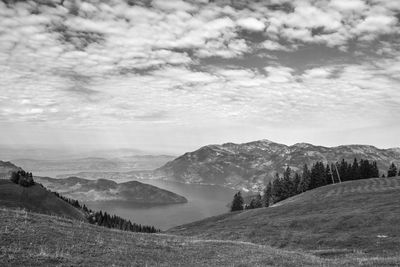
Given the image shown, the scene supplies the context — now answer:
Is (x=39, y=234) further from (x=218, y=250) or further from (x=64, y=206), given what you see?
(x=64, y=206)

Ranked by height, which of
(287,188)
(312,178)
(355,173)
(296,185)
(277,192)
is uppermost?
(355,173)

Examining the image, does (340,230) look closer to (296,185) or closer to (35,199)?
(296,185)

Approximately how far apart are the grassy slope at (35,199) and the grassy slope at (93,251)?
134 m

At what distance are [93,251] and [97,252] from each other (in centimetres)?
33

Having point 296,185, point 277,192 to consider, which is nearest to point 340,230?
point 277,192

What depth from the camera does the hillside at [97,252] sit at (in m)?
20.0

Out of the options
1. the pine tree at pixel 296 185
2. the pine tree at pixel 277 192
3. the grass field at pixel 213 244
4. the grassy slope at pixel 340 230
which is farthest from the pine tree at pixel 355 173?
the grass field at pixel 213 244

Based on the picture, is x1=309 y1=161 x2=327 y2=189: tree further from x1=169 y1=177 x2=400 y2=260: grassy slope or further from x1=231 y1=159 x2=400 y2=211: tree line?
x1=169 y1=177 x2=400 y2=260: grassy slope

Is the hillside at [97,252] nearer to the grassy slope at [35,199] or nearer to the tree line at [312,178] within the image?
the tree line at [312,178]

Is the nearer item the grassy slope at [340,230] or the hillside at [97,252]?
the hillside at [97,252]

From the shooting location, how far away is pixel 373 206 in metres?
62.8

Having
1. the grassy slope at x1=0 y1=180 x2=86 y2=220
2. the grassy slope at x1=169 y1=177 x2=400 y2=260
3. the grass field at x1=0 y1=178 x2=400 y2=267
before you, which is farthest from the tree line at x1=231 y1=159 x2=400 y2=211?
the grass field at x1=0 y1=178 x2=400 y2=267

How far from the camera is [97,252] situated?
2344cm

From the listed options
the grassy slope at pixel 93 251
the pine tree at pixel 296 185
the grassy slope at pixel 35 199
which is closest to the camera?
the grassy slope at pixel 93 251
